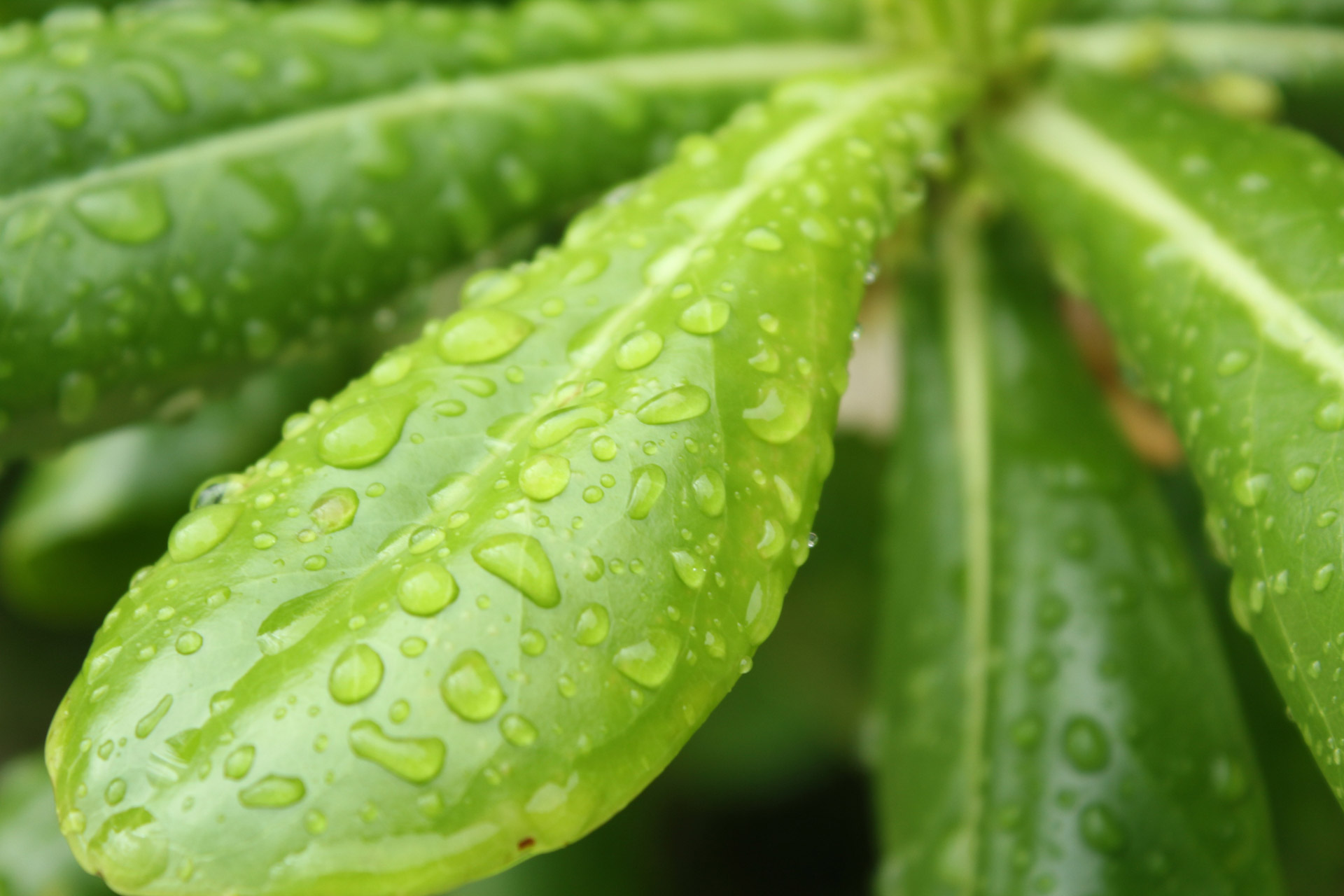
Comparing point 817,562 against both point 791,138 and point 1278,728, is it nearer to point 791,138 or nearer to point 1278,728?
point 1278,728

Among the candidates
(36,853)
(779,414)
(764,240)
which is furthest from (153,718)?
(36,853)

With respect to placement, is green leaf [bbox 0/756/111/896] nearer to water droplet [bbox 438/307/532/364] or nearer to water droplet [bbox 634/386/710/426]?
water droplet [bbox 438/307/532/364]

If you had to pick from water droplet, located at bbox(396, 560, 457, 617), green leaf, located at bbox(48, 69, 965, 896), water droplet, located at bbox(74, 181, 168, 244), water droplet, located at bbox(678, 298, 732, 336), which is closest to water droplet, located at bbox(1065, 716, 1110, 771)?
green leaf, located at bbox(48, 69, 965, 896)

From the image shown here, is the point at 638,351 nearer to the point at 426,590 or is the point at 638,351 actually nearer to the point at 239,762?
the point at 426,590

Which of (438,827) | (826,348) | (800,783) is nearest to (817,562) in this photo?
(800,783)

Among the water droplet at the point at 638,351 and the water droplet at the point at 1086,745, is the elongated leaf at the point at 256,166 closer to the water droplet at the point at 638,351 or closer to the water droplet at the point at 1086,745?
the water droplet at the point at 638,351
